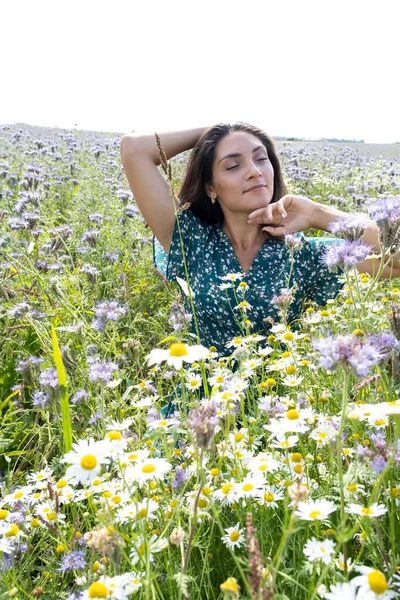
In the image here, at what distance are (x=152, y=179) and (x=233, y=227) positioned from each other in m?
0.57

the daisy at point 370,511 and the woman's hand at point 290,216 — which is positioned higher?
the woman's hand at point 290,216

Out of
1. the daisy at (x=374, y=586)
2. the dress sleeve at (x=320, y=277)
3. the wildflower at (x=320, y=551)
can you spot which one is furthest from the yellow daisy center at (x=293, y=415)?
the dress sleeve at (x=320, y=277)

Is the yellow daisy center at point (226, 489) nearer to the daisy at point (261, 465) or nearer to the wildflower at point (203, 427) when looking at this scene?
the daisy at point (261, 465)

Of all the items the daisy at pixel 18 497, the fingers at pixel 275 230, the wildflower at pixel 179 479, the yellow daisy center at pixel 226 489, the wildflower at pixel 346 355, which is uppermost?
the wildflower at pixel 346 355

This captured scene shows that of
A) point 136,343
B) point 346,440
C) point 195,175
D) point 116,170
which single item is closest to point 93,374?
point 136,343

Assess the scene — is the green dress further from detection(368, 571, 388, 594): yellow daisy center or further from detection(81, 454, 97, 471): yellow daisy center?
detection(368, 571, 388, 594): yellow daisy center

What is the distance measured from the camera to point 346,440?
1.40m

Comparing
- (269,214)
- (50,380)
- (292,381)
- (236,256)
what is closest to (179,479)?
(292,381)

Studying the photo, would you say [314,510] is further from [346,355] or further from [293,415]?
[346,355]

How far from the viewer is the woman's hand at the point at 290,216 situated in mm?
2722

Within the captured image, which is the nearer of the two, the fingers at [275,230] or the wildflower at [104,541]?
the wildflower at [104,541]

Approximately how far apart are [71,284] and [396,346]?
7.89 ft

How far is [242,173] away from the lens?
2.80m

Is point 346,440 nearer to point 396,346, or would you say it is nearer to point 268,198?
point 396,346
